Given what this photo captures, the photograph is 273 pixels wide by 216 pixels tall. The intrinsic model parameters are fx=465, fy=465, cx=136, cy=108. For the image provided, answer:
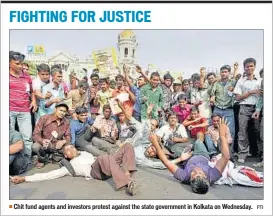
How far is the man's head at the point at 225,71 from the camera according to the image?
190 inches

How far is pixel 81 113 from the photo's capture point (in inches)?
193

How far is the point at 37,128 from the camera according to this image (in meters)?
4.88

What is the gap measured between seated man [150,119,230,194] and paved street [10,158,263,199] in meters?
0.09

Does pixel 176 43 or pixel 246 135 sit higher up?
pixel 176 43

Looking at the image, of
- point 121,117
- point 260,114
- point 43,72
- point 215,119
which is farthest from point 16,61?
point 260,114

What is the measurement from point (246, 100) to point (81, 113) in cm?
174

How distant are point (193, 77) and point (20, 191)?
2.14m

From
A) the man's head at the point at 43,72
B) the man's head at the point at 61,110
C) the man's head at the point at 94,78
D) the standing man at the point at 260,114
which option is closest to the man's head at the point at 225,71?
the standing man at the point at 260,114

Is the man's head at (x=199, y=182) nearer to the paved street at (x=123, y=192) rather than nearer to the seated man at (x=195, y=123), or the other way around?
the paved street at (x=123, y=192)

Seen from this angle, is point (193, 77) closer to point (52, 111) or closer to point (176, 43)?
point (176, 43)

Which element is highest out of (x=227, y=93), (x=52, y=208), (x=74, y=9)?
(x=74, y=9)

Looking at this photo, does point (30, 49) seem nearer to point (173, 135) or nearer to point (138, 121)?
point (138, 121)

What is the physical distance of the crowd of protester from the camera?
484 centimetres

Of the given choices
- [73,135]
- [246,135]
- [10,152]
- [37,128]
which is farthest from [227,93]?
[10,152]
